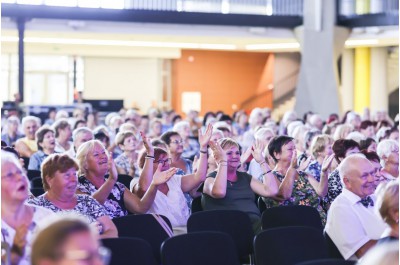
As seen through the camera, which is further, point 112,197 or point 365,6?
point 365,6

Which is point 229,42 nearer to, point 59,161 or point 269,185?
point 269,185

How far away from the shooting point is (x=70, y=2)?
58.3 feet

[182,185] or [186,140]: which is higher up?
[186,140]

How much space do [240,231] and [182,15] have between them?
13.1 metres

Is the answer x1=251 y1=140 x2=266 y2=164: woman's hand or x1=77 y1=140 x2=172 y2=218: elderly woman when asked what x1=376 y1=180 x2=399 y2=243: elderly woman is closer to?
x1=77 y1=140 x2=172 y2=218: elderly woman

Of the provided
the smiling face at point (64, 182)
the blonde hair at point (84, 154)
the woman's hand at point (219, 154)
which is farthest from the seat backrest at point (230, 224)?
the smiling face at point (64, 182)

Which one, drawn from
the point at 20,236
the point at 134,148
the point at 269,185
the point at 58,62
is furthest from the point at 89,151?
the point at 58,62

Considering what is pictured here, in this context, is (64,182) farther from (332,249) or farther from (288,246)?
(332,249)

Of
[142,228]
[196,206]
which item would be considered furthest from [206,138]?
[142,228]

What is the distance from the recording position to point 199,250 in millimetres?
4734

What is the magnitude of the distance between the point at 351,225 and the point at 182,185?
205 cm

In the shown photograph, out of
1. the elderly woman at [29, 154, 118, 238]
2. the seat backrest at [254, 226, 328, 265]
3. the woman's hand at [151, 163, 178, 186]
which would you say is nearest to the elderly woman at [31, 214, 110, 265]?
the elderly woman at [29, 154, 118, 238]

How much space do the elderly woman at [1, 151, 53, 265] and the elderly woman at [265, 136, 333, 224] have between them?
10.2 ft

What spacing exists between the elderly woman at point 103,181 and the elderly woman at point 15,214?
71.5 inches
